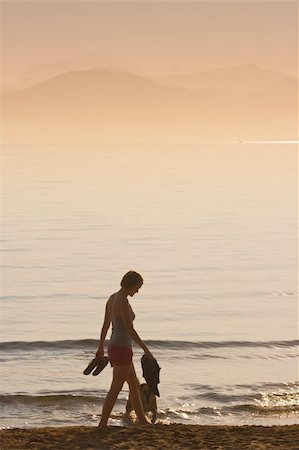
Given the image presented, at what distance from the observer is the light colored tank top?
11242 millimetres

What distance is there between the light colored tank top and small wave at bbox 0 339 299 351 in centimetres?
933

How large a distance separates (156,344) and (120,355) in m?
9.76

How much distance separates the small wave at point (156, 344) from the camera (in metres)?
20.7

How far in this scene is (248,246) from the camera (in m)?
40.8

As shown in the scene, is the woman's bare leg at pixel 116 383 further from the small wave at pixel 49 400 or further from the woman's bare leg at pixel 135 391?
the small wave at pixel 49 400

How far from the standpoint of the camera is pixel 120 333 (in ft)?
37.0

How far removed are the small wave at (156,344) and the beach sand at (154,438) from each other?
8.92m

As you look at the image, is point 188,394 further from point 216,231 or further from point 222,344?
point 216,231

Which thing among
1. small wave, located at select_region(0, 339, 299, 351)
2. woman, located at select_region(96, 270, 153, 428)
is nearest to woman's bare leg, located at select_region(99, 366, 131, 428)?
woman, located at select_region(96, 270, 153, 428)

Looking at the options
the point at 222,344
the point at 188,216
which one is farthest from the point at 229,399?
the point at 188,216

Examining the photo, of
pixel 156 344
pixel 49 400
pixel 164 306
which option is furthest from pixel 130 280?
pixel 164 306

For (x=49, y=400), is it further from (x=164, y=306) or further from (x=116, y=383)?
(x=164, y=306)

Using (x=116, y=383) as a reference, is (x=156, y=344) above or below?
below

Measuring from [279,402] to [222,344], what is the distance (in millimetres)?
5432
